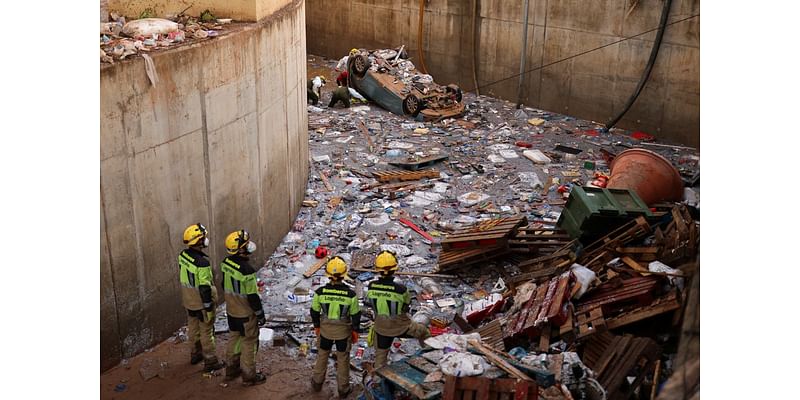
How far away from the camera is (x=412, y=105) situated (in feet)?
51.5

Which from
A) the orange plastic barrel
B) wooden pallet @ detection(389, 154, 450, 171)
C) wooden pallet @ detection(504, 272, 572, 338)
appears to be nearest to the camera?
wooden pallet @ detection(504, 272, 572, 338)

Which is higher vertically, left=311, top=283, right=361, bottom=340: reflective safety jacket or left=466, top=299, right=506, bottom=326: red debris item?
left=311, top=283, right=361, bottom=340: reflective safety jacket

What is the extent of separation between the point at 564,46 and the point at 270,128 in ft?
26.8

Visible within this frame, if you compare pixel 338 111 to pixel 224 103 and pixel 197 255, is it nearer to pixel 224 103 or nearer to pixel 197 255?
pixel 224 103

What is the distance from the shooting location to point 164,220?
7770 mm

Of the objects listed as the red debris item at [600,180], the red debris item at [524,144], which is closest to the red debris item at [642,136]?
the red debris item at [524,144]

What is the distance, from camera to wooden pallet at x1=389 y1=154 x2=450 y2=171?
42.0 ft

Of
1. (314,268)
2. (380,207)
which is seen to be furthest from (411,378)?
(380,207)

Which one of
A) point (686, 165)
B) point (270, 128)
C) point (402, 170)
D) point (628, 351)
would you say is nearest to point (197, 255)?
point (270, 128)

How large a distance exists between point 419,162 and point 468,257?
3906mm

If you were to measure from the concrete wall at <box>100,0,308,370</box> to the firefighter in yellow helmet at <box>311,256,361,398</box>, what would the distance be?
6.21 ft

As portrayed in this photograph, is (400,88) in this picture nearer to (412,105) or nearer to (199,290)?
(412,105)

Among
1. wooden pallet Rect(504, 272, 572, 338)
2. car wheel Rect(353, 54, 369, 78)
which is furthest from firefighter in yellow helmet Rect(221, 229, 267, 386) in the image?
car wheel Rect(353, 54, 369, 78)

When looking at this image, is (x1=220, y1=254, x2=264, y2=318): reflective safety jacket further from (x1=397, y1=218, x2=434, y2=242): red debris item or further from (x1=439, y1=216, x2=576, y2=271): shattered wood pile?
(x1=397, y1=218, x2=434, y2=242): red debris item
